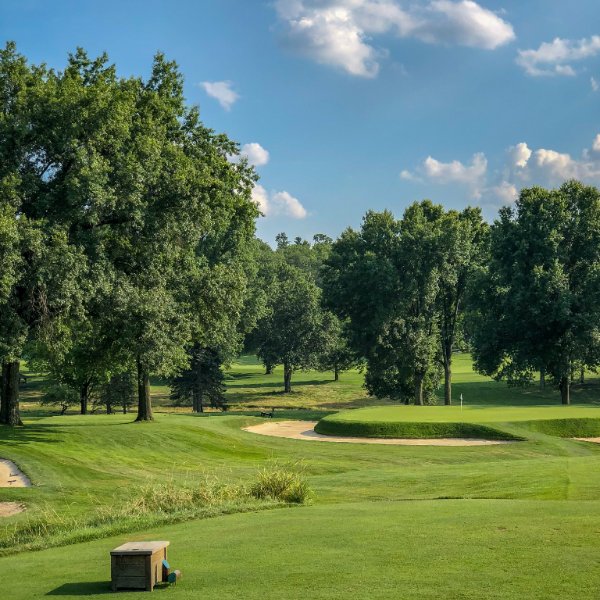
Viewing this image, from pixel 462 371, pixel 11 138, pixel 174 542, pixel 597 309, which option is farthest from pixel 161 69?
pixel 462 371

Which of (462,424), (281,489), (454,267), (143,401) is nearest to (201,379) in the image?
(454,267)

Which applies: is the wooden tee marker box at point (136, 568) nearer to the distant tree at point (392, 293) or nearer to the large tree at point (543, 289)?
the distant tree at point (392, 293)

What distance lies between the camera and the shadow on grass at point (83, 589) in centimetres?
975

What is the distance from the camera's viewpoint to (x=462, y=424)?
37.8 meters

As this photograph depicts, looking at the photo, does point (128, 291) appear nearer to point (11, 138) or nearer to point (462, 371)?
point (11, 138)

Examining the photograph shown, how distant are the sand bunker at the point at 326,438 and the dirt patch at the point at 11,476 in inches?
633

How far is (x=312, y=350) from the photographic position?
90000mm

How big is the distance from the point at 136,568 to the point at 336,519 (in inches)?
208

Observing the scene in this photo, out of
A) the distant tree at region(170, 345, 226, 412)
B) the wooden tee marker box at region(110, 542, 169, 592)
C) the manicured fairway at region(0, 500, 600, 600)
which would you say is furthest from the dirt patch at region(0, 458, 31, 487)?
the distant tree at region(170, 345, 226, 412)

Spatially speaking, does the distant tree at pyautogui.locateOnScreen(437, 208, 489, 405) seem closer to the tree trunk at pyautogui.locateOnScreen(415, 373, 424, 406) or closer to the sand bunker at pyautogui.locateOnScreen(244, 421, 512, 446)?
the tree trunk at pyautogui.locateOnScreen(415, 373, 424, 406)

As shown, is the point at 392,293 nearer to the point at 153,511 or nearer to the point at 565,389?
the point at 565,389

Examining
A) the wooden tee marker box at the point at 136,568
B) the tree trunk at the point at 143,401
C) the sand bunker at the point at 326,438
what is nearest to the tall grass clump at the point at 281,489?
the wooden tee marker box at the point at 136,568

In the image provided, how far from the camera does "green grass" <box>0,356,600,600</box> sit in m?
9.47

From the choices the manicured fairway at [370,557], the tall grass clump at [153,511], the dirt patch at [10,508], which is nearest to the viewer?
the manicured fairway at [370,557]
